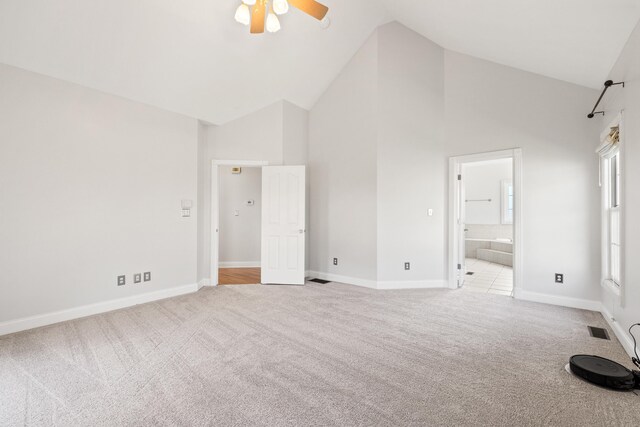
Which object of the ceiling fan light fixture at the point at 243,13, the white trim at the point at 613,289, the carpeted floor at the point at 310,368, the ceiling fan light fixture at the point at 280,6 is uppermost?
the ceiling fan light fixture at the point at 280,6

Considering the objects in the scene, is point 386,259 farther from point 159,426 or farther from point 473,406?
point 159,426

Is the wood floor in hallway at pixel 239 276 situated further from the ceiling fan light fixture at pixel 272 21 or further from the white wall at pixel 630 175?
the white wall at pixel 630 175

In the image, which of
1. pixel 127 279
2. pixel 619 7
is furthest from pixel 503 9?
pixel 127 279

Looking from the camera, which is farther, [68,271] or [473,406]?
[68,271]

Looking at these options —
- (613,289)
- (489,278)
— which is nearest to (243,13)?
(613,289)

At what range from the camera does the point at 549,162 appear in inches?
146

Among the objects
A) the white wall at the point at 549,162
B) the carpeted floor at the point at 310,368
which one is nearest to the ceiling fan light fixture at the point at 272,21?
the carpeted floor at the point at 310,368

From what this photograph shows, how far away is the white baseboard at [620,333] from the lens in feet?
7.88

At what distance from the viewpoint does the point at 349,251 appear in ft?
15.7

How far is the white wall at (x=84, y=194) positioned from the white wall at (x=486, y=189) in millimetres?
7602

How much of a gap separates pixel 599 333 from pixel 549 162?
2035 millimetres

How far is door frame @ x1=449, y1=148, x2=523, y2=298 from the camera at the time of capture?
388cm

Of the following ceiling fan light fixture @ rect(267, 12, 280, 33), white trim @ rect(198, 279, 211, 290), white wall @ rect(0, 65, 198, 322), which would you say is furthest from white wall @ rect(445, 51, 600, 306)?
white trim @ rect(198, 279, 211, 290)

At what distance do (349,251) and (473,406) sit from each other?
3.12 m
